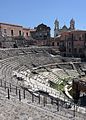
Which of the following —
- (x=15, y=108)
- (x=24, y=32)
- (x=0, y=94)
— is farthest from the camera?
(x=24, y=32)

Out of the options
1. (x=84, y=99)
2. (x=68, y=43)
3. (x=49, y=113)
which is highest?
(x=68, y=43)

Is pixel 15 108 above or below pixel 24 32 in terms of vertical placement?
below

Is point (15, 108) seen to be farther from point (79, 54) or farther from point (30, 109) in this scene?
point (79, 54)

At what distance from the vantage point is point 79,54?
56.6 meters

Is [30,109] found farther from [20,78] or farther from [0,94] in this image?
[20,78]

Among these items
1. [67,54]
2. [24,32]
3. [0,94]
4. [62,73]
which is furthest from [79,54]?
[0,94]

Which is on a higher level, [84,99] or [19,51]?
[19,51]

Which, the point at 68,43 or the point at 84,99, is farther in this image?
the point at 68,43

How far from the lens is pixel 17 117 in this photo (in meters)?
15.5

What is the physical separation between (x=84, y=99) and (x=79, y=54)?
94.4 feet

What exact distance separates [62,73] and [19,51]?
1033 cm

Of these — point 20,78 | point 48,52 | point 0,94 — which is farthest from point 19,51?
point 0,94

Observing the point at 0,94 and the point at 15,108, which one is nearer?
the point at 15,108

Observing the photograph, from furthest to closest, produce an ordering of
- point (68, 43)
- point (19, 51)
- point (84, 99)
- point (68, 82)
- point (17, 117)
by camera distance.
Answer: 1. point (68, 43)
2. point (19, 51)
3. point (68, 82)
4. point (84, 99)
5. point (17, 117)
